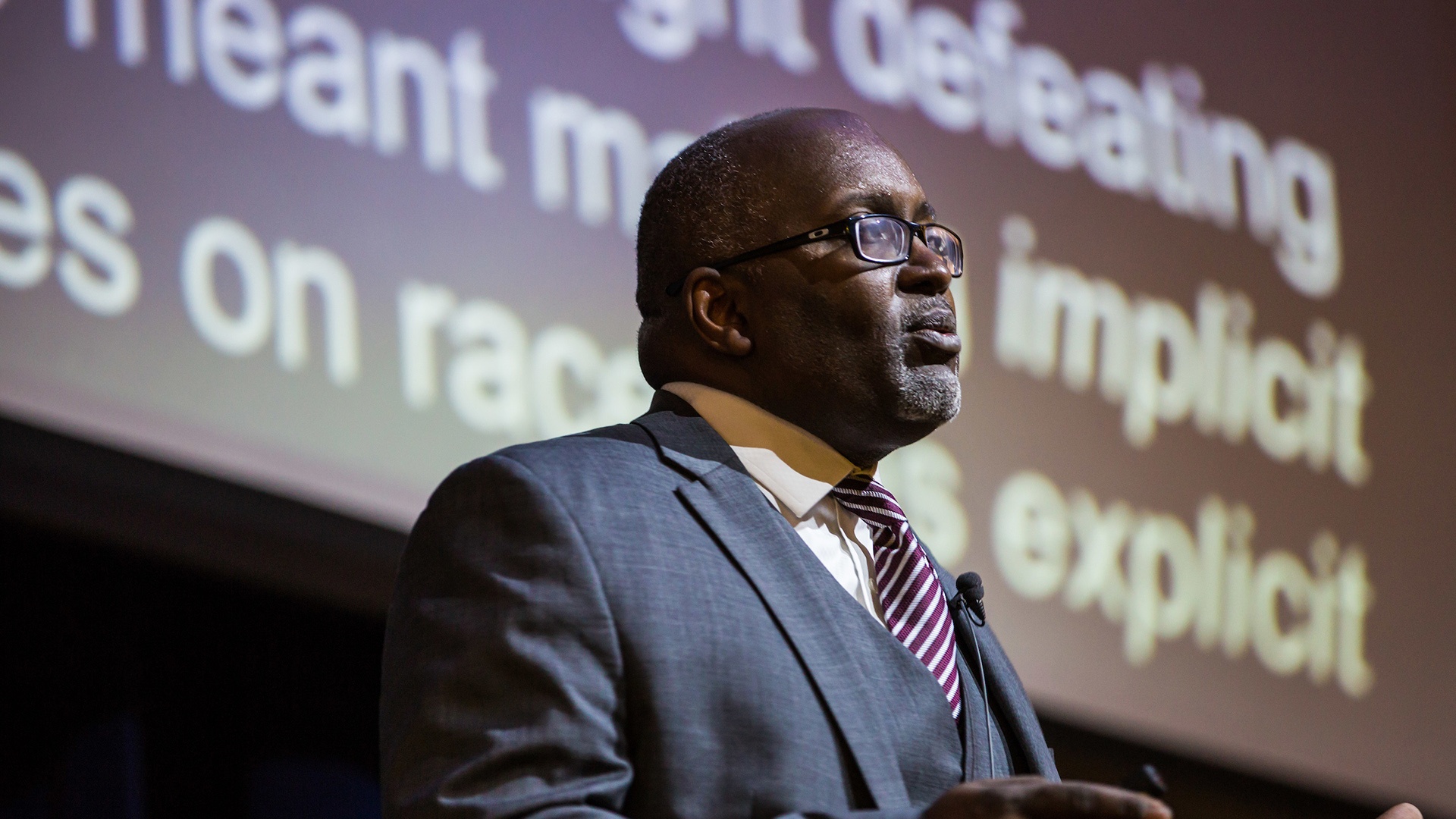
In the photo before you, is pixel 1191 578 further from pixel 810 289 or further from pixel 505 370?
pixel 810 289

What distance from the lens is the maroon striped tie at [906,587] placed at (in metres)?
1.49

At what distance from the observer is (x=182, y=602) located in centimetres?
312

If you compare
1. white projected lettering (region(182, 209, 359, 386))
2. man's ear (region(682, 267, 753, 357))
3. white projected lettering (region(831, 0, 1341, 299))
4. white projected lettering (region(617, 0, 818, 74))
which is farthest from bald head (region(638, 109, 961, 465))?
white projected lettering (region(831, 0, 1341, 299))

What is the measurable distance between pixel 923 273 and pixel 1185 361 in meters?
2.40

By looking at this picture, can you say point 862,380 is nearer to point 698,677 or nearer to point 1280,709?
point 698,677

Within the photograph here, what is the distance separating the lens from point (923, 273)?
5.32ft

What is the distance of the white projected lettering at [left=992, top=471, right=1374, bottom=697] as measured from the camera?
354 centimetres

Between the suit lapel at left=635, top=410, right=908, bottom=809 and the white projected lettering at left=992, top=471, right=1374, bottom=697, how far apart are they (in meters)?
2.07

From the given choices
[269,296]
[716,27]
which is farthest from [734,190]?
[716,27]

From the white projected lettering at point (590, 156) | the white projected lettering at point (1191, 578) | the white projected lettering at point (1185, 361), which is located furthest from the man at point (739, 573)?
the white projected lettering at point (1185, 361)

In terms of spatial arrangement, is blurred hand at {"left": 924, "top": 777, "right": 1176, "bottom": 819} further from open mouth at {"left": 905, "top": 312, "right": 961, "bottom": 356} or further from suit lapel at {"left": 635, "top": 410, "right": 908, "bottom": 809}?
open mouth at {"left": 905, "top": 312, "right": 961, "bottom": 356}

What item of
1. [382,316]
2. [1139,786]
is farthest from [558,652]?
[382,316]

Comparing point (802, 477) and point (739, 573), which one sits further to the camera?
point (802, 477)

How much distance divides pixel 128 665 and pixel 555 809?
2196mm
